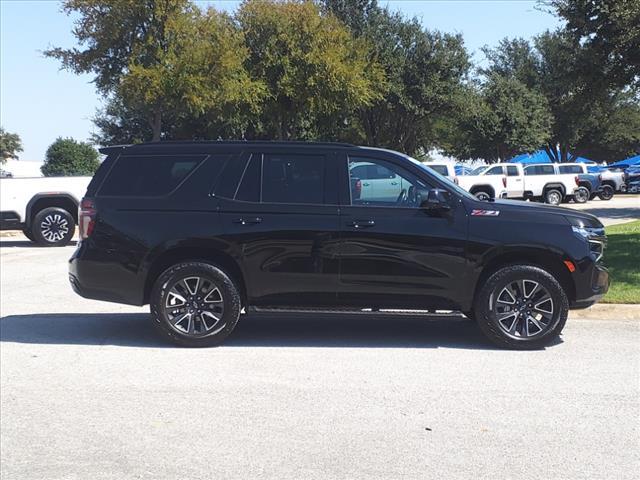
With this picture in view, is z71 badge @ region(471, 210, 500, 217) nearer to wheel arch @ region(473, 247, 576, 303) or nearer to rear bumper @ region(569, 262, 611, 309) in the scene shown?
wheel arch @ region(473, 247, 576, 303)

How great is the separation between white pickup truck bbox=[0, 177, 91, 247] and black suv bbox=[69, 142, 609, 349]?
970 centimetres

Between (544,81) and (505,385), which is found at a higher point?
(544,81)

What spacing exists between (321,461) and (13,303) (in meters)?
6.67

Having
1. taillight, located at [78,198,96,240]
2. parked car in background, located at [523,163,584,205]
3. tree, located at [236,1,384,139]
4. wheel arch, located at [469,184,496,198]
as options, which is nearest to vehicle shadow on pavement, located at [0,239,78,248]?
taillight, located at [78,198,96,240]

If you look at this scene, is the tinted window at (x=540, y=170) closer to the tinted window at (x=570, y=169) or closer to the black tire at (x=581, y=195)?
the tinted window at (x=570, y=169)

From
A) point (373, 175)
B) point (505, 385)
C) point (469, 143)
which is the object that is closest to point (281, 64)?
point (469, 143)

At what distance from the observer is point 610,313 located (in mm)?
8398

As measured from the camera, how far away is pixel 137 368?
6.41 metres

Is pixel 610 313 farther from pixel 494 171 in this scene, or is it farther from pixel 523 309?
pixel 494 171

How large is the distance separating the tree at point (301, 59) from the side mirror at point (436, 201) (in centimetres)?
2247

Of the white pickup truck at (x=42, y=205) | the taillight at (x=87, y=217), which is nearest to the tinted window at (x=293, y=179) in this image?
the taillight at (x=87, y=217)

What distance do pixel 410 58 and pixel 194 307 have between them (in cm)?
3047

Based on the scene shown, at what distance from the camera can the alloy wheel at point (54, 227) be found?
643 inches

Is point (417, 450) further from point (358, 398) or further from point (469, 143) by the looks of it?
point (469, 143)
